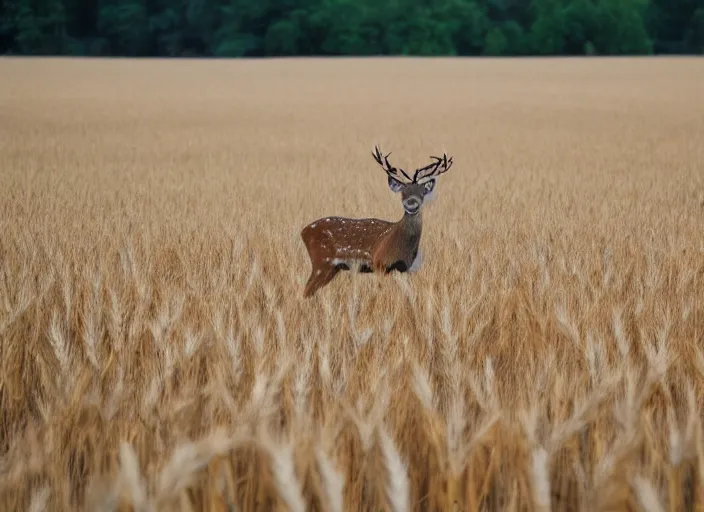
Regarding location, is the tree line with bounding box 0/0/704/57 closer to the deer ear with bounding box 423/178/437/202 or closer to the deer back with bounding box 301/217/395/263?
the deer back with bounding box 301/217/395/263

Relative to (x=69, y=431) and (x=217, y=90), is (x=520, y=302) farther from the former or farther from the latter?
(x=217, y=90)

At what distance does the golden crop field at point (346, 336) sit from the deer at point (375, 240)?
3.8 inches

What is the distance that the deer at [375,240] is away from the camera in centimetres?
382

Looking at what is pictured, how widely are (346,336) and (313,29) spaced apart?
63.9 metres

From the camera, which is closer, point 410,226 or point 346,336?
point 346,336

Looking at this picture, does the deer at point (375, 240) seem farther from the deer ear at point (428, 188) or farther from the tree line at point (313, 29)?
the tree line at point (313, 29)

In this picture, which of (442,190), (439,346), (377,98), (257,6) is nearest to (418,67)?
(377,98)

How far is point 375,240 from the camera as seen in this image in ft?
13.4

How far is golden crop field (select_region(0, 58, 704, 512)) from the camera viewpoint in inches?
72.5

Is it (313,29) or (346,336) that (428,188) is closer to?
(346,336)

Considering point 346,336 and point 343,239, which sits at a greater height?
point 343,239

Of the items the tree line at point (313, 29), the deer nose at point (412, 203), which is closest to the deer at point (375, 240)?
the deer nose at point (412, 203)

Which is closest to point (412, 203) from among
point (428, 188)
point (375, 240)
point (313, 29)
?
point (428, 188)

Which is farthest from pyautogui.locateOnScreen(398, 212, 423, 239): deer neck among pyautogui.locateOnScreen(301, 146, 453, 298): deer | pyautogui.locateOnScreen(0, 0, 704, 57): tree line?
pyautogui.locateOnScreen(0, 0, 704, 57): tree line
